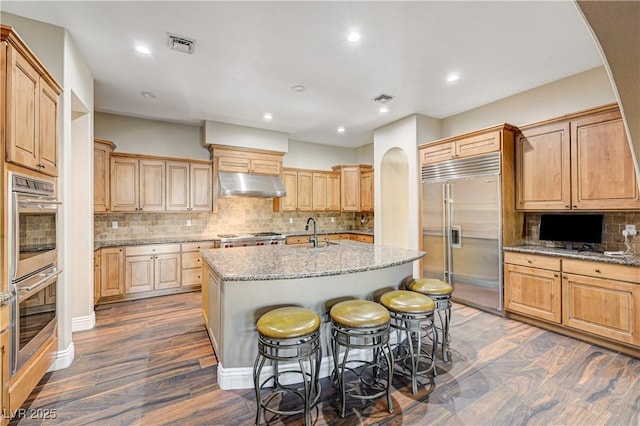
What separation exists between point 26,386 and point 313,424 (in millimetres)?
1930

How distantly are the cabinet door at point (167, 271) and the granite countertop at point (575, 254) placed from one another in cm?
488

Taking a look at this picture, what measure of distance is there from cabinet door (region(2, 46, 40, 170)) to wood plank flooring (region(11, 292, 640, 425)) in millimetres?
1760

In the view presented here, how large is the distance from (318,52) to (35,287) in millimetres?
3108

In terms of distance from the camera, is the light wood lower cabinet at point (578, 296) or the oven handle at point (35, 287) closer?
the oven handle at point (35, 287)

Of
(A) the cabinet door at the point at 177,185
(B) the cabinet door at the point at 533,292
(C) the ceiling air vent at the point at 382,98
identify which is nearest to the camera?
(B) the cabinet door at the point at 533,292


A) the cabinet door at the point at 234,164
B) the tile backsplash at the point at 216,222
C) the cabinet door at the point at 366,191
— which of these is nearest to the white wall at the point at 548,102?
the cabinet door at the point at 366,191

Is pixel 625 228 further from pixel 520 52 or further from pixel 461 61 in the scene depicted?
pixel 461 61

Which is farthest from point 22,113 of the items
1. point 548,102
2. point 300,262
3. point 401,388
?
point 548,102

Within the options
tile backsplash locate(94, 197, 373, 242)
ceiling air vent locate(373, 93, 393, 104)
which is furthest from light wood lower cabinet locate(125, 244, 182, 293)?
ceiling air vent locate(373, 93, 393, 104)

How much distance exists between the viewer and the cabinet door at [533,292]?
3219mm

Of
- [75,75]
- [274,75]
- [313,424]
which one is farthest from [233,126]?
[313,424]

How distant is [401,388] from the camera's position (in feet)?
7.36

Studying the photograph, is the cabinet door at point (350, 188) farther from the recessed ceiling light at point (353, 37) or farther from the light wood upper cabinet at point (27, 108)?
the light wood upper cabinet at point (27, 108)

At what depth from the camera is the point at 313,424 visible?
6.10ft
